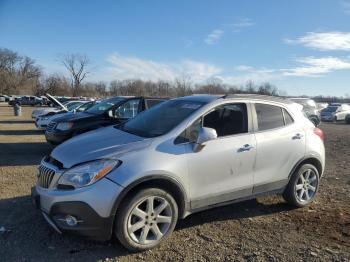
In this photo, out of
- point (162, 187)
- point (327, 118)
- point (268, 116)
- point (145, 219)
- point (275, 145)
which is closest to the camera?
point (145, 219)

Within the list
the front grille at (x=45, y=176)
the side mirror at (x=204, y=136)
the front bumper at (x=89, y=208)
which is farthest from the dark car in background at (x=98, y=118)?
the front bumper at (x=89, y=208)

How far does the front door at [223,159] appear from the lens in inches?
180

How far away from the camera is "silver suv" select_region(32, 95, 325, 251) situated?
3.99 metres

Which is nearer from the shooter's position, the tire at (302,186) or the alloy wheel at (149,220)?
the alloy wheel at (149,220)

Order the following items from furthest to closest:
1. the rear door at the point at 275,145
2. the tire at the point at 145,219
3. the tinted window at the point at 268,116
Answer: the tinted window at the point at 268,116 → the rear door at the point at 275,145 → the tire at the point at 145,219

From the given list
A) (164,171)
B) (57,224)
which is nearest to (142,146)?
(164,171)

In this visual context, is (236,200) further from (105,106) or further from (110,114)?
(105,106)

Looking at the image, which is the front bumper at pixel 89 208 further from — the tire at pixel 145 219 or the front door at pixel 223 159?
the front door at pixel 223 159

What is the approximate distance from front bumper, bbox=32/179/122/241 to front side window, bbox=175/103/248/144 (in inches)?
50.0

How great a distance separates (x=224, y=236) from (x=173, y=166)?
1.20m

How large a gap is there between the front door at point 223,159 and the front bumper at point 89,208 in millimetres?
1043

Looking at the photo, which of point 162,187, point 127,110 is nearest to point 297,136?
point 162,187

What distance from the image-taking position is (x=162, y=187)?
4.34m

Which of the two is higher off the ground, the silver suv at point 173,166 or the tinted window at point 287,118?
the tinted window at point 287,118
